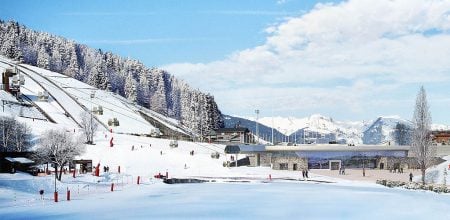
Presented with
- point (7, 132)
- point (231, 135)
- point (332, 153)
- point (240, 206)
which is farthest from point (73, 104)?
point (240, 206)

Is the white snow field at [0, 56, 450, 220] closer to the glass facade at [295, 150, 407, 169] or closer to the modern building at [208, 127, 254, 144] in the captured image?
the glass facade at [295, 150, 407, 169]

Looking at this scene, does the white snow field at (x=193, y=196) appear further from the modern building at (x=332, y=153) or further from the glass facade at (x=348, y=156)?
the glass facade at (x=348, y=156)

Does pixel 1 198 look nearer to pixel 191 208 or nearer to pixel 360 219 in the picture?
pixel 191 208

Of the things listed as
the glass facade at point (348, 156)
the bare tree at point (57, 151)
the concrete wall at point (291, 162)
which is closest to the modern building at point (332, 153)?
the glass facade at point (348, 156)

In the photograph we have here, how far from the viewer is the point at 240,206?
37812 mm

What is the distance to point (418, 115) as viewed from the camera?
215 feet

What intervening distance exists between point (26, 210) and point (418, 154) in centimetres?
4703

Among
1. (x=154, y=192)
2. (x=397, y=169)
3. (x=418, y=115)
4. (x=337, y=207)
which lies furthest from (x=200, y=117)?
(x=337, y=207)

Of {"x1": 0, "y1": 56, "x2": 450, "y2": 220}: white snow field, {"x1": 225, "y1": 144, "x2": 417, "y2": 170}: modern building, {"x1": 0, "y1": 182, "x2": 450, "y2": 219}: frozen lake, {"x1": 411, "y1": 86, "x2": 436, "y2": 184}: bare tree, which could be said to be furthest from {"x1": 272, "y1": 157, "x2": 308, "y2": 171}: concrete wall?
{"x1": 0, "y1": 182, "x2": 450, "y2": 219}: frozen lake

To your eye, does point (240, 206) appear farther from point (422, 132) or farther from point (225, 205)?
point (422, 132)

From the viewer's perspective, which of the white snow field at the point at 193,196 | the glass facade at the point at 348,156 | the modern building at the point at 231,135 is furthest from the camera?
the modern building at the point at 231,135

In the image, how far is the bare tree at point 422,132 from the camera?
64.1m

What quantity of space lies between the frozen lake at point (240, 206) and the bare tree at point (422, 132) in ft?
56.1

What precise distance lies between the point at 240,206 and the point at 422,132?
35.6 meters
